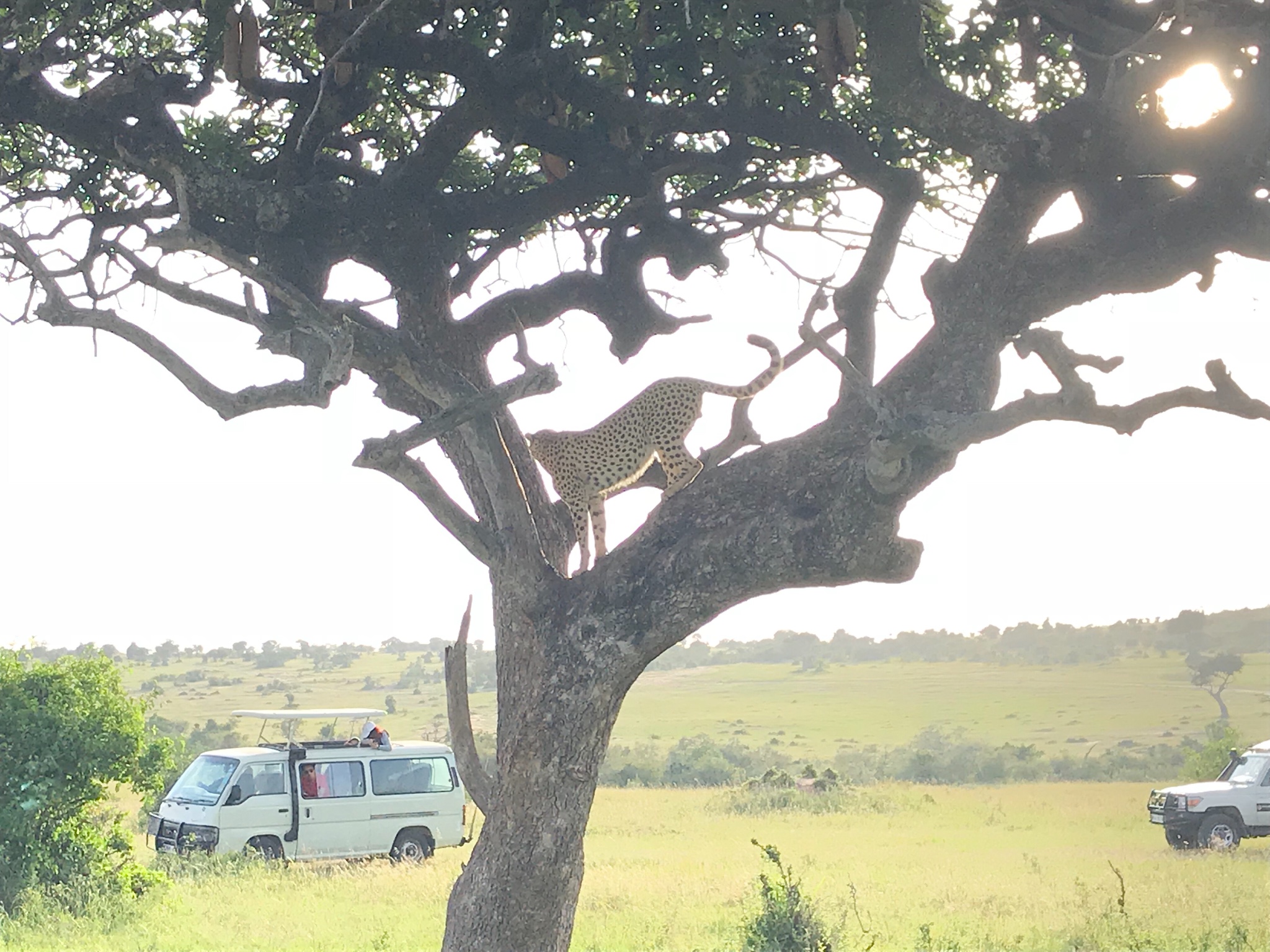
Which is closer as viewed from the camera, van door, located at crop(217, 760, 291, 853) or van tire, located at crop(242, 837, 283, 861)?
van door, located at crop(217, 760, 291, 853)

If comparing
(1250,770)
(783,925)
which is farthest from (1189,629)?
(783,925)

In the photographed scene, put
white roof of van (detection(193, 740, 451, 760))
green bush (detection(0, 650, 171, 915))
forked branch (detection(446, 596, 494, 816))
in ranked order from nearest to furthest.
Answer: forked branch (detection(446, 596, 494, 816)), green bush (detection(0, 650, 171, 915)), white roof of van (detection(193, 740, 451, 760))

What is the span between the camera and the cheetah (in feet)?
29.2

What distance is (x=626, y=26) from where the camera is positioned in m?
8.27

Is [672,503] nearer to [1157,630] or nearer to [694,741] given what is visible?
[694,741]

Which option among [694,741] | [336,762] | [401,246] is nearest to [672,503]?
[401,246]

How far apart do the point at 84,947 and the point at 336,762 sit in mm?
6365

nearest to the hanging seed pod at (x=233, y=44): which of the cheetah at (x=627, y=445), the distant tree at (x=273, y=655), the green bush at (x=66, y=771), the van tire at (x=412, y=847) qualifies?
the cheetah at (x=627, y=445)

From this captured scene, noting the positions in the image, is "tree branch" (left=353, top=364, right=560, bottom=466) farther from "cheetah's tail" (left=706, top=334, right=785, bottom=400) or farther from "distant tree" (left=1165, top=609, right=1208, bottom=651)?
"distant tree" (left=1165, top=609, right=1208, bottom=651)

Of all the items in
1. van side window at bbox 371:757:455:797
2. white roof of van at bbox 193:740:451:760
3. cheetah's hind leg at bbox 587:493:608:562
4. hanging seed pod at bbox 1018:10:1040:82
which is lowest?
van side window at bbox 371:757:455:797

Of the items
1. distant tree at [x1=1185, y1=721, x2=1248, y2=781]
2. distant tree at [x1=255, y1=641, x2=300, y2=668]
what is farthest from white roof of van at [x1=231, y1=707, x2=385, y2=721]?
distant tree at [x1=255, y1=641, x2=300, y2=668]

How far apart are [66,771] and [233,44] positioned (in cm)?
760

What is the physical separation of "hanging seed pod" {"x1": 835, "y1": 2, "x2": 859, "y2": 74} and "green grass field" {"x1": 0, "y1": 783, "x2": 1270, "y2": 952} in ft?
22.5

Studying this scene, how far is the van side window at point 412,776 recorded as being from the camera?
18.1 metres
